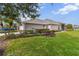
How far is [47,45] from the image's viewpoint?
196cm

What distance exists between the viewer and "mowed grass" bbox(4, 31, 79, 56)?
6.34ft

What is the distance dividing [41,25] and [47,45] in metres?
0.19

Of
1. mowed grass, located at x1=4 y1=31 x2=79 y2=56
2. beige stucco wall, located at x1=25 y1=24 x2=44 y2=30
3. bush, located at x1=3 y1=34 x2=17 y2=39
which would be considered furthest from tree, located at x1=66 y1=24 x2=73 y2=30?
bush, located at x1=3 y1=34 x2=17 y2=39

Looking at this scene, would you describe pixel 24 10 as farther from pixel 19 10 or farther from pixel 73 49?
pixel 73 49

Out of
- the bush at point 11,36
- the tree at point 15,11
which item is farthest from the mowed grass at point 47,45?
the tree at point 15,11

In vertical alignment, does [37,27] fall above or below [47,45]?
above

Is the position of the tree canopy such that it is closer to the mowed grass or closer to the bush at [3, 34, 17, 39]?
the bush at [3, 34, 17, 39]

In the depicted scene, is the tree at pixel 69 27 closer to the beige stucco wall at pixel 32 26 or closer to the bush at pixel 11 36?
the beige stucco wall at pixel 32 26

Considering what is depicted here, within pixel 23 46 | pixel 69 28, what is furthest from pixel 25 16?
pixel 69 28

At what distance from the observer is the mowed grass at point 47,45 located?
1932 mm

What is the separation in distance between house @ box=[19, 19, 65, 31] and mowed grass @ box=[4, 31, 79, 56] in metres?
0.07

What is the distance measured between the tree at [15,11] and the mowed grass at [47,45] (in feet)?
0.65

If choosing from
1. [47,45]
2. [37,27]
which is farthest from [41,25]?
[47,45]

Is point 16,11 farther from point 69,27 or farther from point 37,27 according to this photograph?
point 69,27
